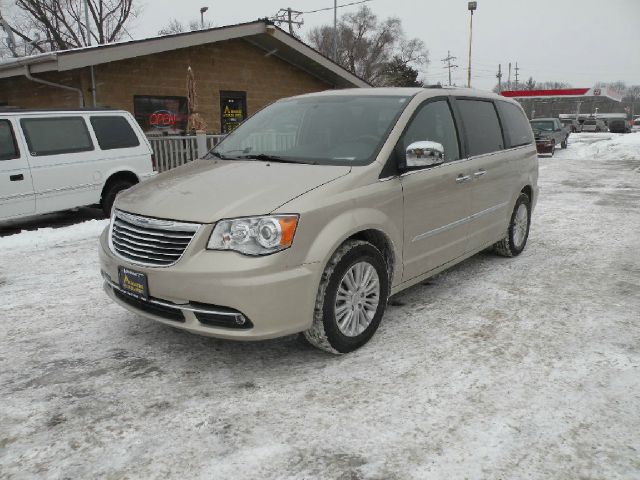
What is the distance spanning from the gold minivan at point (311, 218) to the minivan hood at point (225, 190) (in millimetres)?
12

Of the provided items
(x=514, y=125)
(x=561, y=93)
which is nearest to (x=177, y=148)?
(x=514, y=125)

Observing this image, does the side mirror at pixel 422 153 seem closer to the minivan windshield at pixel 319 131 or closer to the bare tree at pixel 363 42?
the minivan windshield at pixel 319 131

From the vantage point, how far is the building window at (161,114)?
46.5ft

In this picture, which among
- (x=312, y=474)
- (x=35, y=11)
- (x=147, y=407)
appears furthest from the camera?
(x=35, y=11)

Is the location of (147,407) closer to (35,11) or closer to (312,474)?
(312,474)

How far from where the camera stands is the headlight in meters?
3.13

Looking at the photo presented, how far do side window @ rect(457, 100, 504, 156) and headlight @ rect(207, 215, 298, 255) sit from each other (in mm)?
2387

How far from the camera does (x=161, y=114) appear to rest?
1468 centimetres

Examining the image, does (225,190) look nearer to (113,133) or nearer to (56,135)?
(56,135)

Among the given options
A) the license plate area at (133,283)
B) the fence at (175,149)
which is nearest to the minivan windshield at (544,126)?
the fence at (175,149)

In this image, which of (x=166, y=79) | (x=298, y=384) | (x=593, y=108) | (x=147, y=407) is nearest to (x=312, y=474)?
(x=298, y=384)

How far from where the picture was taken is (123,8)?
39156mm

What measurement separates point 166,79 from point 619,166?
46.9 ft

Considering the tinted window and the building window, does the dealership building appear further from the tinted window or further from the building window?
the tinted window
